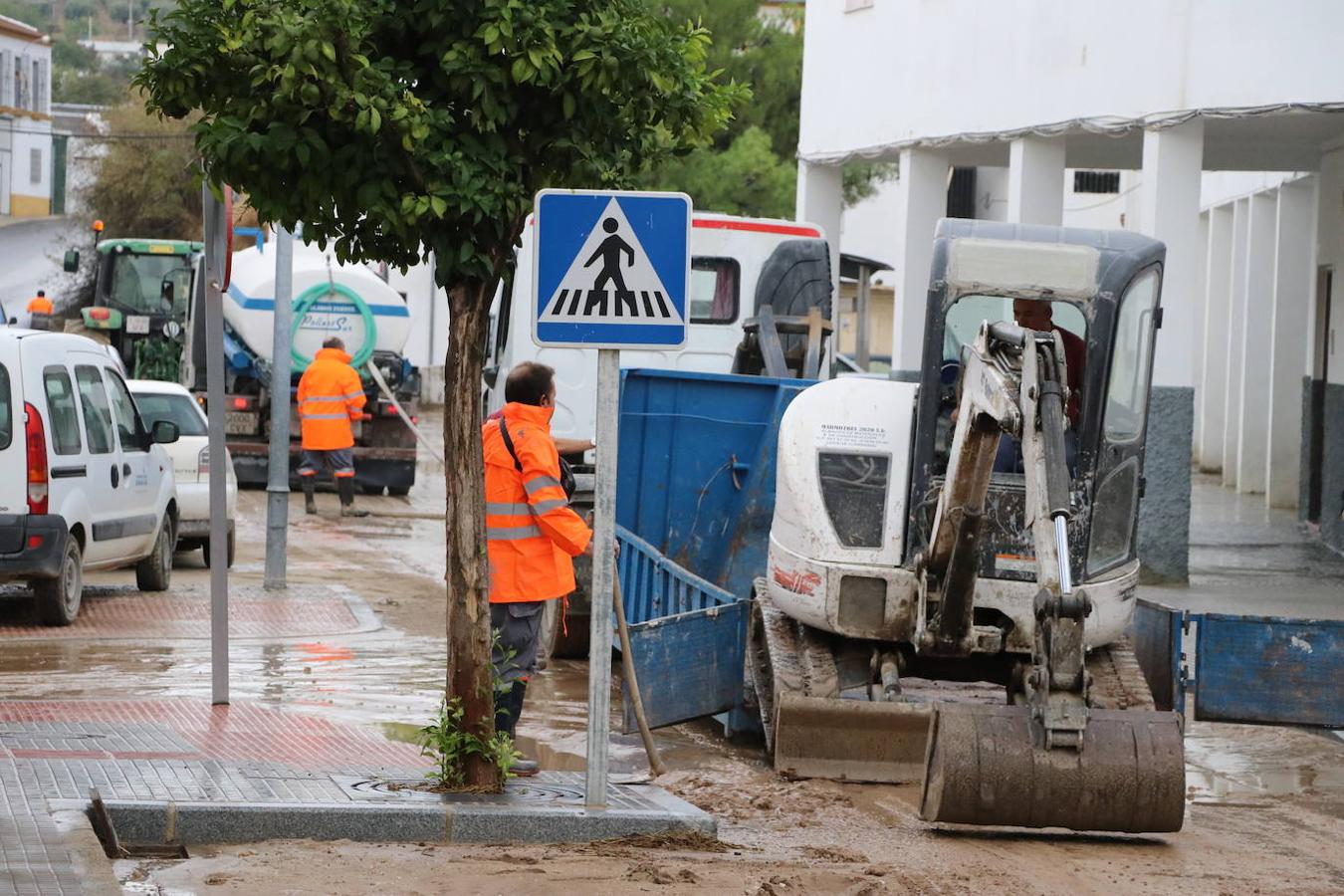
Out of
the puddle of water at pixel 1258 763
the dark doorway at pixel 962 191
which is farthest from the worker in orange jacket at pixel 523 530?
the dark doorway at pixel 962 191

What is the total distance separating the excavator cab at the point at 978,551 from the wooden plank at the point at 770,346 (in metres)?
3.64

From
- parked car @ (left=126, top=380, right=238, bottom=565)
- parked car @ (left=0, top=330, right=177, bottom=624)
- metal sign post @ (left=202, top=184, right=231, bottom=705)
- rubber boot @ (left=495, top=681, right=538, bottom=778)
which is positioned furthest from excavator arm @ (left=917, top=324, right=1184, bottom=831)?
parked car @ (left=126, top=380, right=238, bottom=565)

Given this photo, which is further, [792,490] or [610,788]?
[792,490]

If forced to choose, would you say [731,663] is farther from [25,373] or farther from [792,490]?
[25,373]

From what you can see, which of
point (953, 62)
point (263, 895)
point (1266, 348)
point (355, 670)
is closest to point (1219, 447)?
point (1266, 348)

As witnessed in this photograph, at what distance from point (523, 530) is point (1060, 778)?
253cm

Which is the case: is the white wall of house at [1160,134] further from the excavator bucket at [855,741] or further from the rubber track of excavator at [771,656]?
the excavator bucket at [855,741]

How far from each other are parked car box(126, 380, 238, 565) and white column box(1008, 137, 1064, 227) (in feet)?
24.8

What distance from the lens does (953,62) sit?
20078mm

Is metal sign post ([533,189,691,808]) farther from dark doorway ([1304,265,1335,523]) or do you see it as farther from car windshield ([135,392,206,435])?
dark doorway ([1304,265,1335,523])

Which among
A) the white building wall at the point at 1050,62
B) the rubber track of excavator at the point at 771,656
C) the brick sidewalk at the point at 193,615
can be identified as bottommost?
the brick sidewalk at the point at 193,615

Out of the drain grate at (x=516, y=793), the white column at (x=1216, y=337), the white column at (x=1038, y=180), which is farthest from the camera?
the white column at (x=1216, y=337)

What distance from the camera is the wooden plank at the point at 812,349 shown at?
48.4 feet

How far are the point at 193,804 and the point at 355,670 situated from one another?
487cm
